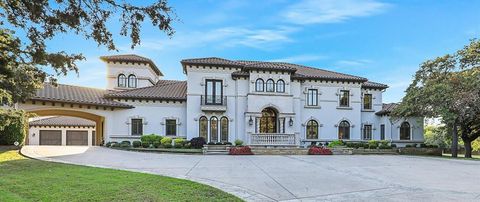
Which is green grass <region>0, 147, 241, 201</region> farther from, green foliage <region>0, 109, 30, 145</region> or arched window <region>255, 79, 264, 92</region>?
arched window <region>255, 79, 264, 92</region>

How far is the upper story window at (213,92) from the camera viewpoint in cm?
2853

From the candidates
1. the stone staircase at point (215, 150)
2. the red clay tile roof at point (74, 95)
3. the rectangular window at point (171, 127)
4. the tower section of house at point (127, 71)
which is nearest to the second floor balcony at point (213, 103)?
the rectangular window at point (171, 127)

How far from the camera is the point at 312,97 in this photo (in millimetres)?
30922

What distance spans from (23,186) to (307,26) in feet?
44.4

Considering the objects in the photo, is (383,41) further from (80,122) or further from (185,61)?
(80,122)

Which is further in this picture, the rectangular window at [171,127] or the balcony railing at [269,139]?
the rectangular window at [171,127]

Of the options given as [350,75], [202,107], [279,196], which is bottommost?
[279,196]

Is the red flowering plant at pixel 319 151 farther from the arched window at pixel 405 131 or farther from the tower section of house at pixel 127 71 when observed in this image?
the tower section of house at pixel 127 71

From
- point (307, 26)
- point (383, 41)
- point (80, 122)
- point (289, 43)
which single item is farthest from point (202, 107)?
point (80, 122)

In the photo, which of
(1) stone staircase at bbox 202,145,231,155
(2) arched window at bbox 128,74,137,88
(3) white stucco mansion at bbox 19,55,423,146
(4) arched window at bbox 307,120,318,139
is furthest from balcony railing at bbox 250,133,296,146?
(2) arched window at bbox 128,74,137,88

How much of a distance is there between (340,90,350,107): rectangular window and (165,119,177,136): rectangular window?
581 inches

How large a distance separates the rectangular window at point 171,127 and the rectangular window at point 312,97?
1166 centimetres

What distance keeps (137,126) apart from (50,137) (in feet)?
52.9

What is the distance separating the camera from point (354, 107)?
103ft
